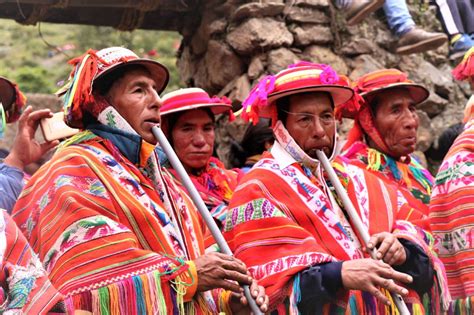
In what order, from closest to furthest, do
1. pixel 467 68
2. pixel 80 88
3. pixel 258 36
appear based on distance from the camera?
pixel 80 88
pixel 467 68
pixel 258 36

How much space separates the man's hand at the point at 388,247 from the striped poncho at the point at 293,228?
6.1 inches

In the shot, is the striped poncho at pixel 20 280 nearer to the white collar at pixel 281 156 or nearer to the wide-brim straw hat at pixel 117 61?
the wide-brim straw hat at pixel 117 61

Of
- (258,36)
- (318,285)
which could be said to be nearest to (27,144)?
(318,285)

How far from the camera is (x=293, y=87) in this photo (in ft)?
15.5

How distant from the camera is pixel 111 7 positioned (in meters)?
7.23

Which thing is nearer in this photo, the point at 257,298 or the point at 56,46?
the point at 257,298

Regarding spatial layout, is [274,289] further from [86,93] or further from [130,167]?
[86,93]

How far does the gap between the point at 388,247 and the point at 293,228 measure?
1.54ft

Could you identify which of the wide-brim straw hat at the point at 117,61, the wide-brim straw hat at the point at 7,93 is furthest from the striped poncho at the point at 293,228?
the wide-brim straw hat at the point at 7,93

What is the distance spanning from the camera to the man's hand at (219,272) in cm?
379

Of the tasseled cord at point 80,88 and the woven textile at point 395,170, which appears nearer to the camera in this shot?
the tasseled cord at point 80,88

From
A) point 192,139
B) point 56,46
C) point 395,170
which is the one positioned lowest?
point 56,46

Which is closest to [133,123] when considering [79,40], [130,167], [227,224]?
[130,167]

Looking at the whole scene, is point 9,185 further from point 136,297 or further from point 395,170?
point 395,170
